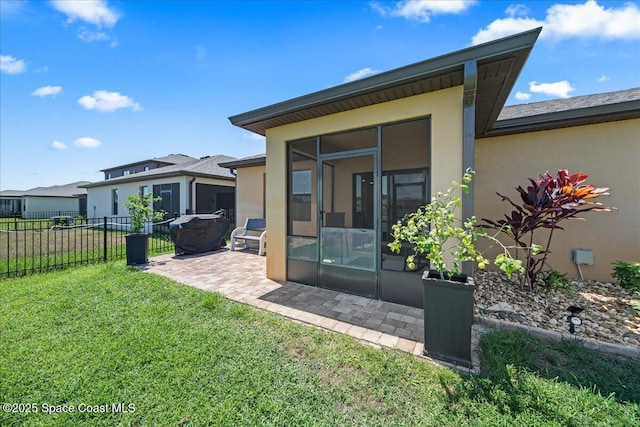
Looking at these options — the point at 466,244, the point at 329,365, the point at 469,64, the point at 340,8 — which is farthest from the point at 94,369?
the point at 340,8

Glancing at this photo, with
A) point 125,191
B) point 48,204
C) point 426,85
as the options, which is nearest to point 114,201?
point 125,191

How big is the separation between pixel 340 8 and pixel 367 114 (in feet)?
9.65

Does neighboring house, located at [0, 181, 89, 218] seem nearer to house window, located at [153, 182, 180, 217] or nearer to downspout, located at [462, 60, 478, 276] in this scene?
house window, located at [153, 182, 180, 217]

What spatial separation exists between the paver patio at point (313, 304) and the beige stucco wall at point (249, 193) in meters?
3.50

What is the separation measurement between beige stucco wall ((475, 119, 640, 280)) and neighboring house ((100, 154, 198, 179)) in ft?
74.7

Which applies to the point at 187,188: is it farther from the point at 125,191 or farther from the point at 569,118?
the point at 569,118

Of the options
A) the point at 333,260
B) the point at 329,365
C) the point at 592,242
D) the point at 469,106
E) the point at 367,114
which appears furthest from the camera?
the point at 592,242

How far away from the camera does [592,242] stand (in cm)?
450

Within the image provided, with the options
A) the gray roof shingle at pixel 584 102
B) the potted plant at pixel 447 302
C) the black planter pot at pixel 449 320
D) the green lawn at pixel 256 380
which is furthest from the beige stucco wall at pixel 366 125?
the gray roof shingle at pixel 584 102

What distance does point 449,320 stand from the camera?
2295 mm

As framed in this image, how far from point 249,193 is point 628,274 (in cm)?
939

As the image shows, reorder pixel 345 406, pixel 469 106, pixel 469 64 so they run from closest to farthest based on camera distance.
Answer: pixel 345 406 → pixel 469 64 → pixel 469 106

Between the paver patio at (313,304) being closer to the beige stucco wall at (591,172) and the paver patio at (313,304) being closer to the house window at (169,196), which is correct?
the beige stucco wall at (591,172)

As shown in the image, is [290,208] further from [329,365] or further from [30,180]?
[30,180]
